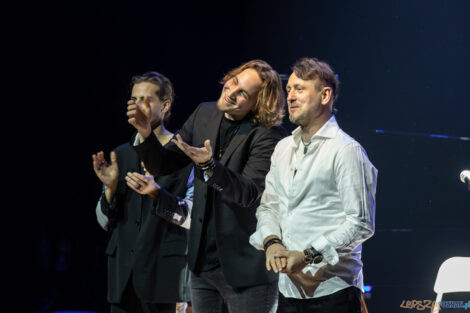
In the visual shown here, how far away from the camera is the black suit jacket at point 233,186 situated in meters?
2.11

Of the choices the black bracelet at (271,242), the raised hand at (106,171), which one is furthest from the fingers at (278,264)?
the raised hand at (106,171)

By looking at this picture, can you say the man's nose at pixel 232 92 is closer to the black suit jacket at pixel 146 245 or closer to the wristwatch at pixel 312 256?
the black suit jacket at pixel 146 245

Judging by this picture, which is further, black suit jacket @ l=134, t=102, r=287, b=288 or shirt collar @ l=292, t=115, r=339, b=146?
black suit jacket @ l=134, t=102, r=287, b=288

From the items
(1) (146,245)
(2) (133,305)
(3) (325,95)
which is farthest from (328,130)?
(2) (133,305)

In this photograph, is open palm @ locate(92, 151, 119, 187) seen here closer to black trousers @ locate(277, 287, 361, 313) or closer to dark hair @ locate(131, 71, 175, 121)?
dark hair @ locate(131, 71, 175, 121)

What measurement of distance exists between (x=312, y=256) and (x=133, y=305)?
1356 mm

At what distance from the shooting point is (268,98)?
2402 mm

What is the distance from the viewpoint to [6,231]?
3.92m

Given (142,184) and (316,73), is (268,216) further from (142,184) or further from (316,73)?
(142,184)

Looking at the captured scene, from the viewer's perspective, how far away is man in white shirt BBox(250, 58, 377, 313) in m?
1.72

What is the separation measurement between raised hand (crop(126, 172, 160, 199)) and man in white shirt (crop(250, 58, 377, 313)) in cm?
69

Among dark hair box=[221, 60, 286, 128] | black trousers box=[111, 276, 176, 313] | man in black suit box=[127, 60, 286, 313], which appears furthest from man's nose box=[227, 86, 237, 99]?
black trousers box=[111, 276, 176, 313]

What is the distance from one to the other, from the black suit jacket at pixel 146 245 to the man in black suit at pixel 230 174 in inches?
11.2

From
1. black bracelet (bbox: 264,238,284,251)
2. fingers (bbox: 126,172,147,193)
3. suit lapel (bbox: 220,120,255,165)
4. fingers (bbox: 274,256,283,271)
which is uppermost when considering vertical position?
suit lapel (bbox: 220,120,255,165)
